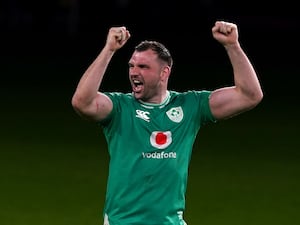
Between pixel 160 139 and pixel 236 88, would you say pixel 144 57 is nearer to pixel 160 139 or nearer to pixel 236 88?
pixel 160 139

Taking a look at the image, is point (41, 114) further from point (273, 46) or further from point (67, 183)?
point (273, 46)

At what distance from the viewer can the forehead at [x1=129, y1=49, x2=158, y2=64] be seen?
7.67 metres

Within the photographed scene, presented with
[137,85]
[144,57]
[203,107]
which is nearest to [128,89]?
[203,107]

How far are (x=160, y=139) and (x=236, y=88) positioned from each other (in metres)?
0.69

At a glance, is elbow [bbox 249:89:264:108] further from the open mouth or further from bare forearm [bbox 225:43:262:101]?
the open mouth

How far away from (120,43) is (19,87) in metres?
16.2

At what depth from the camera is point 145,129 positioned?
7.69m

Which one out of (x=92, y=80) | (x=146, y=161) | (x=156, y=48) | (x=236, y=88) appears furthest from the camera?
(x=236, y=88)

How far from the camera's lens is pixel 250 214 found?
40.8ft

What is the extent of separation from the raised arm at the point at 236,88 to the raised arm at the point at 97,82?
0.68m

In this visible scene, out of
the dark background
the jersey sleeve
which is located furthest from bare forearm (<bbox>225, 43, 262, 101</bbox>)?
the dark background

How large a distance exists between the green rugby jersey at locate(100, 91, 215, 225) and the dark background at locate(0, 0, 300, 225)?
168 inches

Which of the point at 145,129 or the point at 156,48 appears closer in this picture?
the point at 145,129

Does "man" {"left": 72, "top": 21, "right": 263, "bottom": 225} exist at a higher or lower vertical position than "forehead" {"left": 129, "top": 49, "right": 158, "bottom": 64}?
lower
